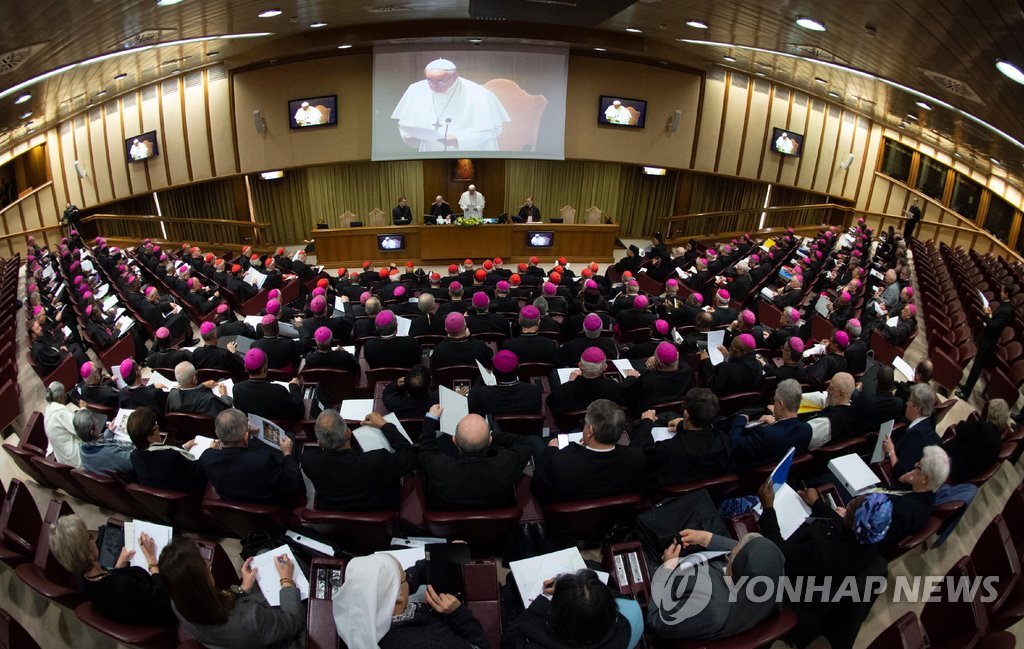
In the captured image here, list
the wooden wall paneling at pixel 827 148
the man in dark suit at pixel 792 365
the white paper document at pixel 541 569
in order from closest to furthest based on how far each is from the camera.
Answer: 1. the white paper document at pixel 541 569
2. the man in dark suit at pixel 792 365
3. the wooden wall paneling at pixel 827 148

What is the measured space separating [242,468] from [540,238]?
11.4 metres

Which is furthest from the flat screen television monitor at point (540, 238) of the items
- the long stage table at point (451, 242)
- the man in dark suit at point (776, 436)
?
the man in dark suit at point (776, 436)

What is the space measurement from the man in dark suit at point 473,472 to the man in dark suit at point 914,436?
281 cm

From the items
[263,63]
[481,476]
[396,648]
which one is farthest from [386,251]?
[396,648]

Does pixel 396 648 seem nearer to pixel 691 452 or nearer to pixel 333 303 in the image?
pixel 691 452

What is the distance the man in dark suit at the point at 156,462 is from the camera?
380 centimetres

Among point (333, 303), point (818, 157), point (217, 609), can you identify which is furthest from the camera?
point (818, 157)

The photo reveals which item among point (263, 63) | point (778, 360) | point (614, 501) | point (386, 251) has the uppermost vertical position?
point (263, 63)

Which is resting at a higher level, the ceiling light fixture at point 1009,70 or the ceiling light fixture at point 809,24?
the ceiling light fixture at point 809,24

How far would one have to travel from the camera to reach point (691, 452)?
3.86m

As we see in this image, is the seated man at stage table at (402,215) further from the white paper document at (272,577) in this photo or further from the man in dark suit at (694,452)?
the white paper document at (272,577)

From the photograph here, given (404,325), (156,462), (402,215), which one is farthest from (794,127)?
(156,462)

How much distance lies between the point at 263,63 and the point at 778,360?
43.4 feet
